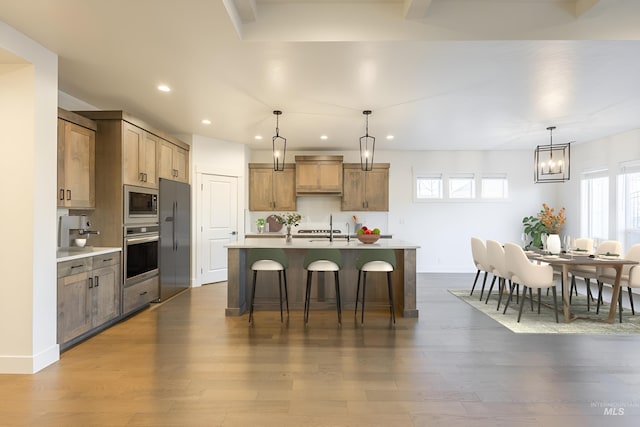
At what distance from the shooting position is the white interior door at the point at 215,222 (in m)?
6.04

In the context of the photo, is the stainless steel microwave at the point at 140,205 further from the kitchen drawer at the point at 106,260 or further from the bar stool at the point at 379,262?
the bar stool at the point at 379,262

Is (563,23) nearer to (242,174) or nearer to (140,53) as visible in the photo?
(140,53)

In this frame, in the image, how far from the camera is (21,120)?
2.71 metres

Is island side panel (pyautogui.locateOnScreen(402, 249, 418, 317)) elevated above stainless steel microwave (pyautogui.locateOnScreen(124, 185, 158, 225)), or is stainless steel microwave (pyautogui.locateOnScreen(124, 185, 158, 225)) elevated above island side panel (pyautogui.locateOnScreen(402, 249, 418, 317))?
stainless steel microwave (pyautogui.locateOnScreen(124, 185, 158, 225))

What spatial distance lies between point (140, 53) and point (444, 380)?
11.8 ft

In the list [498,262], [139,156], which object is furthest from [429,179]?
[139,156]

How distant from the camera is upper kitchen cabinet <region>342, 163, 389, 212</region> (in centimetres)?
689

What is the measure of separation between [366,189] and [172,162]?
3595 mm

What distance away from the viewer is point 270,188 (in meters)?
6.91

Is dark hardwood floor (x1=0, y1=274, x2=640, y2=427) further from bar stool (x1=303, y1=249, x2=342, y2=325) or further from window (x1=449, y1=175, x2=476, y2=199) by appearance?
window (x1=449, y1=175, x2=476, y2=199)

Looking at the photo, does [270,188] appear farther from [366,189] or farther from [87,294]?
[87,294]

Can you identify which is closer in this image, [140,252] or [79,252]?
[79,252]

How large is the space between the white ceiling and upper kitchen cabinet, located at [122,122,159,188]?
1.33 feet

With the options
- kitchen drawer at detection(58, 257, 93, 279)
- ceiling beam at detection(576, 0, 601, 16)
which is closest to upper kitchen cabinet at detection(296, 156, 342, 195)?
kitchen drawer at detection(58, 257, 93, 279)
